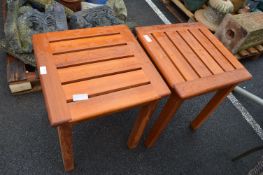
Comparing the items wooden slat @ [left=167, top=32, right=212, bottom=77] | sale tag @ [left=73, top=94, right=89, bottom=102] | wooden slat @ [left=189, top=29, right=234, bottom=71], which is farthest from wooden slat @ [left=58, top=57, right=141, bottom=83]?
wooden slat @ [left=189, top=29, right=234, bottom=71]

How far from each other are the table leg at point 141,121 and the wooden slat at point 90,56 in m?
0.37

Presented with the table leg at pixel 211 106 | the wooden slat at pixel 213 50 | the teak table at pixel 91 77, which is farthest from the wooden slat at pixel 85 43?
the table leg at pixel 211 106

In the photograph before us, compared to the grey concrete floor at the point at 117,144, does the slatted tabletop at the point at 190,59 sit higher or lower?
higher

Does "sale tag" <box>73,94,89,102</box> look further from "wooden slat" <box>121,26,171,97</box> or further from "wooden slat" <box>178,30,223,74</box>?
"wooden slat" <box>178,30,223,74</box>

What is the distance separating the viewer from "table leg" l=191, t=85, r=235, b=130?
180 centimetres

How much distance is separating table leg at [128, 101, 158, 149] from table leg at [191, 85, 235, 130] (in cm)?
60

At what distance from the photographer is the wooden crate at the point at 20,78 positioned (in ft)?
6.46

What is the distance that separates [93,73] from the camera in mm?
1365

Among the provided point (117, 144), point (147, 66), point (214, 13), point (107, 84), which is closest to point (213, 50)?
point (147, 66)

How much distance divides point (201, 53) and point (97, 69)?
785 mm

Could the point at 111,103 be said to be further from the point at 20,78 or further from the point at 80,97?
the point at 20,78

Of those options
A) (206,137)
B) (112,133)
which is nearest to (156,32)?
(112,133)

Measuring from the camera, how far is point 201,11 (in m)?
3.17

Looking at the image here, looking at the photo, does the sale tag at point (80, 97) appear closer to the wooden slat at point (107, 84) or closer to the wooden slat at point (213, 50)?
the wooden slat at point (107, 84)
